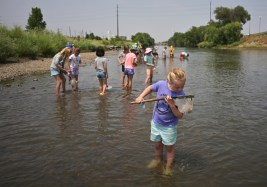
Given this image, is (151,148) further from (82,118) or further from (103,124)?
(82,118)

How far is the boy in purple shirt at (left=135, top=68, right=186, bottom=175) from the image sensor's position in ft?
14.1

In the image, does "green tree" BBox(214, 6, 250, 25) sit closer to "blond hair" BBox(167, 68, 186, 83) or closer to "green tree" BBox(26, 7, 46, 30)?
"green tree" BBox(26, 7, 46, 30)

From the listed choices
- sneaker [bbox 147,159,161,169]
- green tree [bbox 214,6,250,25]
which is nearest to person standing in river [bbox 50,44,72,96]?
sneaker [bbox 147,159,161,169]

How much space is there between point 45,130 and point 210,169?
13.5ft

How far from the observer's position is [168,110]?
457cm

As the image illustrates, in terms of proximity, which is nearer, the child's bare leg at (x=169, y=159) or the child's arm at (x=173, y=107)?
the child's arm at (x=173, y=107)

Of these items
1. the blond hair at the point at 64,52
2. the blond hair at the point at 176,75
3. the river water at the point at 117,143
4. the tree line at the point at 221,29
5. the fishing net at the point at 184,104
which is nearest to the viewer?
the blond hair at the point at 176,75

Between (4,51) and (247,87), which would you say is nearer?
(247,87)

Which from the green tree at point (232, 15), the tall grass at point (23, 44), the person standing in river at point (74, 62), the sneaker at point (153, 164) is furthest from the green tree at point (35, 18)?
the green tree at point (232, 15)

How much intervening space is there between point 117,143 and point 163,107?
2069 millimetres

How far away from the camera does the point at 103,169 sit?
200 inches

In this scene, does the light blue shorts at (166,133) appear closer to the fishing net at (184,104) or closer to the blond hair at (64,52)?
the fishing net at (184,104)

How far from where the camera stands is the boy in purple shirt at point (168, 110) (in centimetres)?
430

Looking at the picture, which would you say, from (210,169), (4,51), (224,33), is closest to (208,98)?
(210,169)
